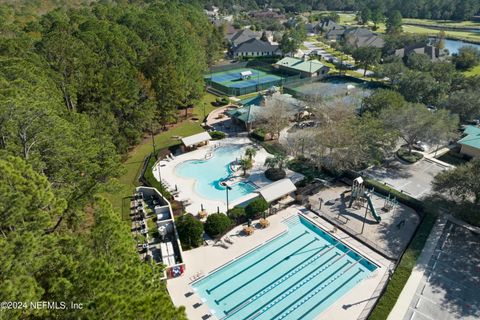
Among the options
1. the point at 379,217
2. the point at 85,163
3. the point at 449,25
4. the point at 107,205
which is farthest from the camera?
the point at 449,25

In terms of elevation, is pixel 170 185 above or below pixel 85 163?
below

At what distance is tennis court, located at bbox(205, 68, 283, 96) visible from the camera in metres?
61.2

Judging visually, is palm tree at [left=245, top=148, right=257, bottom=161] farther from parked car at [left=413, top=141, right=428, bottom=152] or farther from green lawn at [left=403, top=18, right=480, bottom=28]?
green lawn at [left=403, top=18, right=480, bottom=28]

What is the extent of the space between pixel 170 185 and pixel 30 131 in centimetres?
1652

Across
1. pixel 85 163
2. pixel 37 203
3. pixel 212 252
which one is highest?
pixel 37 203

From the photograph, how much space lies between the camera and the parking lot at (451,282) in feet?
66.8

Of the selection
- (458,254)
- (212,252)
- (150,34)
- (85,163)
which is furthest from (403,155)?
(150,34)

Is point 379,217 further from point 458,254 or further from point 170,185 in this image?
point 170,185

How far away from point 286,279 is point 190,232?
8.27 metres

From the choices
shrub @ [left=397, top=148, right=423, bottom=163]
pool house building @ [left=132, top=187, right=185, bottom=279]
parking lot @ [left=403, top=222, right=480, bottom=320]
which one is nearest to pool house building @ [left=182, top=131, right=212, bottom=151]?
pool house building @ [left=132, top=187, right=185, bottom=279]

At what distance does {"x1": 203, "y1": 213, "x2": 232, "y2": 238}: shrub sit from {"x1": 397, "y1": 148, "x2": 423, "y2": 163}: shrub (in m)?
23.5

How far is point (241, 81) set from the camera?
231 ft

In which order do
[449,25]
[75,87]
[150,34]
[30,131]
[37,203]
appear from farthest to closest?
[449,25], [150,34], [75,87], [30,131], [37,203]

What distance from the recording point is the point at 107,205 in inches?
647
